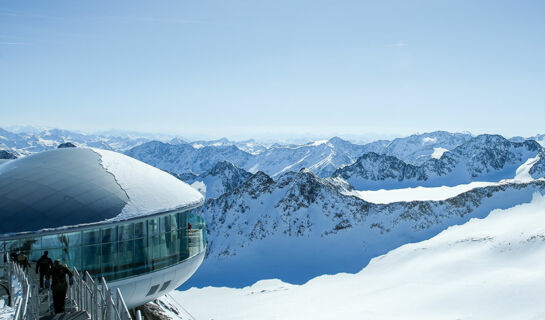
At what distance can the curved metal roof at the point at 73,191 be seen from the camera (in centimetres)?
1825

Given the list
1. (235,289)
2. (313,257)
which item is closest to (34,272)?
(235,289)

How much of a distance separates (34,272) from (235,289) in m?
106

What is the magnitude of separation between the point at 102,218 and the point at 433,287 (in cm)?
7848

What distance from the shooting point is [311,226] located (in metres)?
153

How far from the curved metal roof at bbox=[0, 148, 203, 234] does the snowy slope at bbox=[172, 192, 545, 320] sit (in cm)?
5603

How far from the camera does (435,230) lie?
454ft

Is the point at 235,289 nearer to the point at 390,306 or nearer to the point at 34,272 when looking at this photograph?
the point at 390,306

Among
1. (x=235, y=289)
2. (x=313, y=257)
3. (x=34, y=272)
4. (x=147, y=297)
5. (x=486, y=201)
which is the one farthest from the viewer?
(x=486, y=201)

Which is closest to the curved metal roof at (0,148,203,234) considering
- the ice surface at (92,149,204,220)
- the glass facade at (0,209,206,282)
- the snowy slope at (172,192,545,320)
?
the ice surface at (92,149,204,220)

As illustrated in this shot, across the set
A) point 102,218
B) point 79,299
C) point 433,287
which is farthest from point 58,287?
point 433,287

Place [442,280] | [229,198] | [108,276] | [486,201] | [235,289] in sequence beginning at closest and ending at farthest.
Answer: [108,276] < [442,280] < [235,289] < [486,201] < [229,198]

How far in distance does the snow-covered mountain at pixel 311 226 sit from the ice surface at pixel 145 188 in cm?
10210

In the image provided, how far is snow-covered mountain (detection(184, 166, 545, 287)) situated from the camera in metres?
132

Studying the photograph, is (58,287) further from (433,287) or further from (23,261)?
(433,287)
